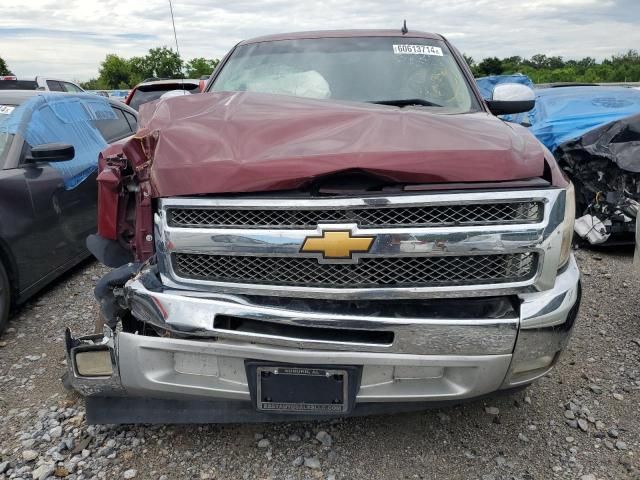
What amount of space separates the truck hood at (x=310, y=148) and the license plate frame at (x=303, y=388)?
691 millimetres

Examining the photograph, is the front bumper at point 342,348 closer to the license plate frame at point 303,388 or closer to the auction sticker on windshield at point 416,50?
the license plate frame at point 303,388

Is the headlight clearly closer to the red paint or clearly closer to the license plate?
the license plate

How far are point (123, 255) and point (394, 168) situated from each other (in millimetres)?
1423

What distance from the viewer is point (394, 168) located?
6.52 feet

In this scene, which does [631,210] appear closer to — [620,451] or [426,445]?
[620,451]

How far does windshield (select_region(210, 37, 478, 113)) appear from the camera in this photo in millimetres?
3279

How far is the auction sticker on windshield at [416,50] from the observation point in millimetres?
3579

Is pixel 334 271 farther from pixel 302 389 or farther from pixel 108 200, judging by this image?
pixel 108 200

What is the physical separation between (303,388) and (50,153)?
2.78 meters

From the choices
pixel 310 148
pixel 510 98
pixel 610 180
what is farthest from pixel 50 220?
pixel 610 180

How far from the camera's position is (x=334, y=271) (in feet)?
6.78

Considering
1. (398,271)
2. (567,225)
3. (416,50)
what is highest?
(416,50)

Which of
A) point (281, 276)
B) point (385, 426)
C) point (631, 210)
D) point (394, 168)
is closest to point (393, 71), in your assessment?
point (394, 168)

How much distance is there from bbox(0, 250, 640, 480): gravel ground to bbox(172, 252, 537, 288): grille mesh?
88 centimetres
